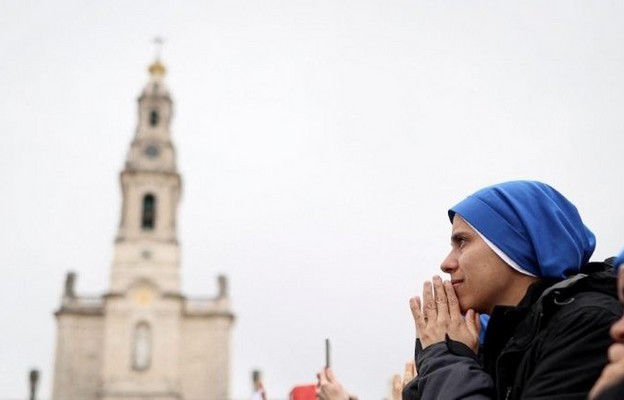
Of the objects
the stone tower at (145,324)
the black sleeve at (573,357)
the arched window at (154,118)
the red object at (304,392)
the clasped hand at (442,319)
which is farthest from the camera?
the arched window at (154,118)

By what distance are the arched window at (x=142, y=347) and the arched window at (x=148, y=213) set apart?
6019mm

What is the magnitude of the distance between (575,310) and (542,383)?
0.83 feet

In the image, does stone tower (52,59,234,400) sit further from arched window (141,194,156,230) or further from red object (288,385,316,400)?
red object (288,385,316,400)

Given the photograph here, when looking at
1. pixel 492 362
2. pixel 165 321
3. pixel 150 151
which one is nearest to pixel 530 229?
pixel 492 362

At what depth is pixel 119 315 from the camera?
1844 inches

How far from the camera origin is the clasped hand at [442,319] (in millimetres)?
3188

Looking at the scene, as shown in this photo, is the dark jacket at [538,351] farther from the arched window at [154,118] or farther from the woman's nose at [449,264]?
the arched window at [154,118]

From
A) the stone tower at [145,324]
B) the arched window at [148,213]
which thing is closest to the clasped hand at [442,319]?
the stone tower at [145,324]

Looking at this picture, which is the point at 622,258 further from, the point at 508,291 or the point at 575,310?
the point at 508,291

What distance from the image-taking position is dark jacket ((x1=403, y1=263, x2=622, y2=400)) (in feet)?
8.73

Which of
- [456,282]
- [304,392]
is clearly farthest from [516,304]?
[304,392]

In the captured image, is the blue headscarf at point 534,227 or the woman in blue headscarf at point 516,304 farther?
the blue headscarf at point 534,227

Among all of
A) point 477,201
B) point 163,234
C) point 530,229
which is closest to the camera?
point 530,229

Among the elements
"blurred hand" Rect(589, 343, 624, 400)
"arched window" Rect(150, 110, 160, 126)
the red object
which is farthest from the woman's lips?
"arched window" Rect(150, 110, 160, 126)
